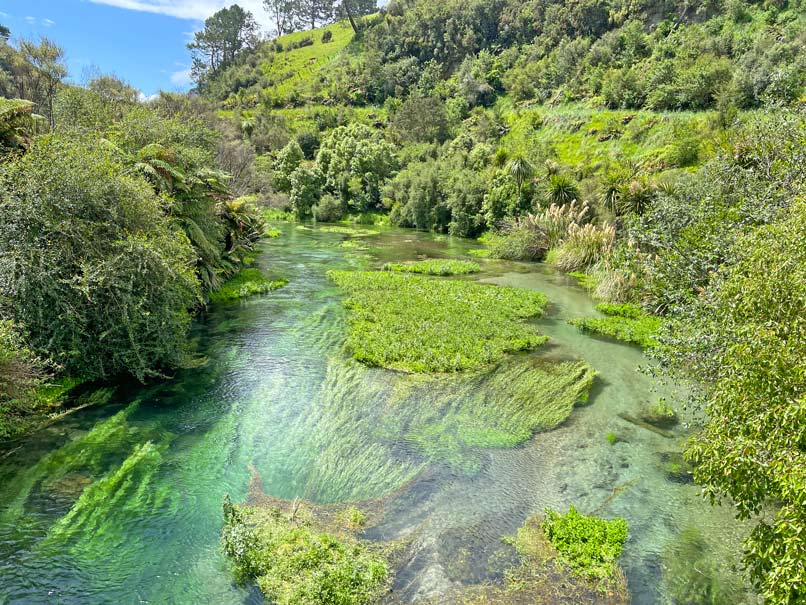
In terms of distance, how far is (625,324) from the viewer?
2241cm

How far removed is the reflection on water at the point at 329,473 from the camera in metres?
8.31

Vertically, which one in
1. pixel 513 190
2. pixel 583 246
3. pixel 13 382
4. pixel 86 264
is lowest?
pixel 583 246

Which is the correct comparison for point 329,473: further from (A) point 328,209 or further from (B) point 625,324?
(A) point 328,209

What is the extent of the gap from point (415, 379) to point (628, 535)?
27.6ft

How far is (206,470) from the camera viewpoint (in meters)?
11.3

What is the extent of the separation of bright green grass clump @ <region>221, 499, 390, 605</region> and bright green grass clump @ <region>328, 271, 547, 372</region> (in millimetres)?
8537

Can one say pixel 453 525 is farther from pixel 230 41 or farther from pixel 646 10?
pixel 230 41

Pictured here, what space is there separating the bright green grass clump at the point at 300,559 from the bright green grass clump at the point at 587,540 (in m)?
3.35

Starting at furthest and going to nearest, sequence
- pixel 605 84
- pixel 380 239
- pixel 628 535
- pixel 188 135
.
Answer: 1. pixel 605 84
2. pixel 380 239
3. pixel 188 135
4. pixel 628 535

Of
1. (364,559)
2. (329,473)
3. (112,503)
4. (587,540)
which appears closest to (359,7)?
(329,473)

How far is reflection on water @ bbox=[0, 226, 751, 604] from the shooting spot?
8312mm

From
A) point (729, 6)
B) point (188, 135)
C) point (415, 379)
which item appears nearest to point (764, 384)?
point (415, 379)

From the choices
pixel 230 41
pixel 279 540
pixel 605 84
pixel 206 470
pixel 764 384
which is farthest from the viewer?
pixel 230 41

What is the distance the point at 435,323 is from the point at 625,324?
9.07 metres
